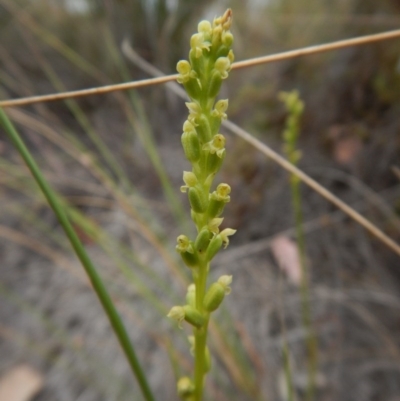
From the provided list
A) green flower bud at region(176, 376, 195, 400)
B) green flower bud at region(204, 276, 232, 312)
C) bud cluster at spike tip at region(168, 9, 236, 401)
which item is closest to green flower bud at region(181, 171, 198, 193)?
bud cluster at spike tip at region(168, 9, 236, 401)

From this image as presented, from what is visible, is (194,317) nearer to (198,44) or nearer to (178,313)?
(178,313)

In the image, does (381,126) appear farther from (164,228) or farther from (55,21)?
(55,21)

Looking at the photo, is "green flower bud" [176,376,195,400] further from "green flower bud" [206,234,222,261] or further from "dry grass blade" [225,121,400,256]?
"dry grass blade" [225,121,400,256]

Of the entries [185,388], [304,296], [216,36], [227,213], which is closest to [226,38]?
[216,36]

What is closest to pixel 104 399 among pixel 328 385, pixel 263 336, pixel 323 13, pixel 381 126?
pixel 263 336

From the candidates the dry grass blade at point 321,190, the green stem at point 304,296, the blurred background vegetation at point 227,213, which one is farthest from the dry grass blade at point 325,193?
the blurred background vegetation at point 227,213
